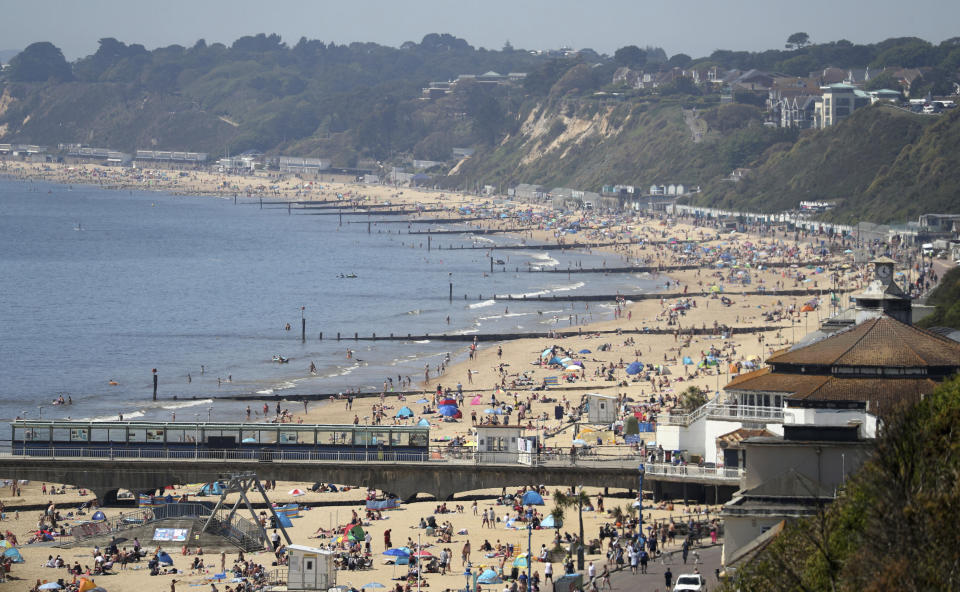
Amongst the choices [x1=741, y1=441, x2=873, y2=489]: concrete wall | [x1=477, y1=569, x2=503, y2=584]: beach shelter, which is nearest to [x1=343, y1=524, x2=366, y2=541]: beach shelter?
[x1=477, y1=569, x2=503, y2=584]: beach shelter

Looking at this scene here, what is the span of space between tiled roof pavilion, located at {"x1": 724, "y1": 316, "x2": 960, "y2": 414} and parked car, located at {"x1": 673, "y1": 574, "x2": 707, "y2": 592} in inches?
336

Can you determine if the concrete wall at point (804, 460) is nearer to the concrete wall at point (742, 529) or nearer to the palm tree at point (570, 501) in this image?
the concrete wall at point (742, 529)

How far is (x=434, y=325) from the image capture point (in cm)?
9162

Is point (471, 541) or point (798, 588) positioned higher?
point (798, 588)

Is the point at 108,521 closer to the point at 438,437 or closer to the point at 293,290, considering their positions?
the point at 438,437

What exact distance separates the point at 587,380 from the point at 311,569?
1455 inches

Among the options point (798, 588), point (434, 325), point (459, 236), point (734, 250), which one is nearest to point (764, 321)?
point (434, 325)

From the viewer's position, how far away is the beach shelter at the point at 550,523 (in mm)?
39562

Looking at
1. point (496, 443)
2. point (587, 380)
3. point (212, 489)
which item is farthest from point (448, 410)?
point (496, 443)

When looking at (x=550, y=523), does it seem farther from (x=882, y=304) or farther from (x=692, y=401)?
(x=882, y=304)

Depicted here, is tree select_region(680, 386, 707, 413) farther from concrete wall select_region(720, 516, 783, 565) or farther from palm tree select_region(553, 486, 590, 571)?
concrete wall select_region(720, 516, 783, 565)

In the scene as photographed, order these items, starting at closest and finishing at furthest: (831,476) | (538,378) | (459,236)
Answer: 1. (831,476)
2. (538,378)
3. (459,236)

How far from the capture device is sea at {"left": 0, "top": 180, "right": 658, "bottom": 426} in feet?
232

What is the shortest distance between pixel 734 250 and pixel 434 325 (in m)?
47.4
